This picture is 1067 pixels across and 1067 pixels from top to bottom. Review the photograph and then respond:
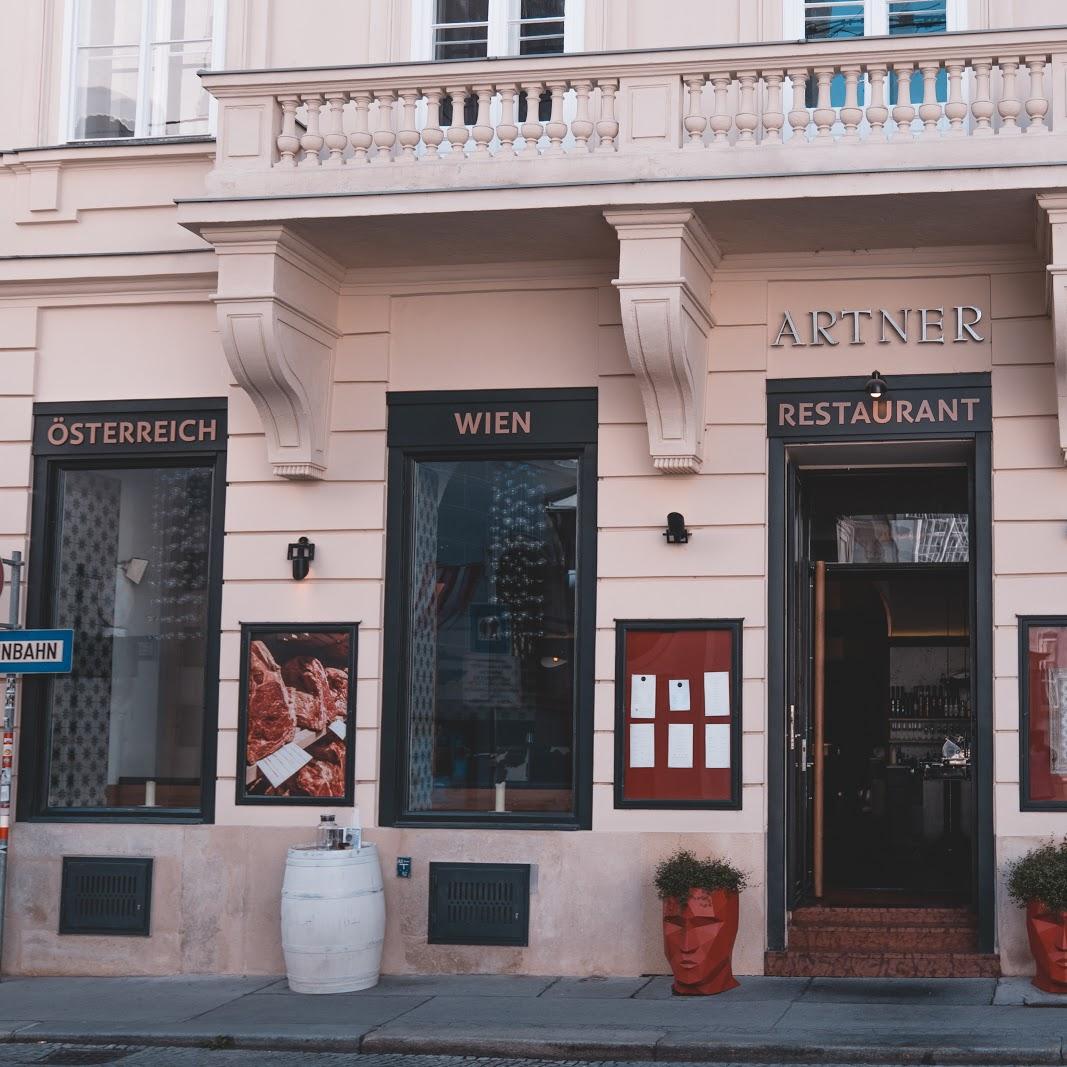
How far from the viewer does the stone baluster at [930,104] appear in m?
10.5

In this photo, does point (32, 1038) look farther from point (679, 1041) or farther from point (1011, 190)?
point (1011, 190)

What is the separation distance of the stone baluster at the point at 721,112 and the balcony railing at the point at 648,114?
0.04 ft

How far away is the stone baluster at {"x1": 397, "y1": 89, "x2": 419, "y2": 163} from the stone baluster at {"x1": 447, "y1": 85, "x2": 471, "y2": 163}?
0.25 meters

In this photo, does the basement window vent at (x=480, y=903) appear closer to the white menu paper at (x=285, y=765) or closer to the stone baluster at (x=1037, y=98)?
the white menu paper at (x=285, y=765)

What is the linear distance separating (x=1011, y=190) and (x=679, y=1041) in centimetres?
541

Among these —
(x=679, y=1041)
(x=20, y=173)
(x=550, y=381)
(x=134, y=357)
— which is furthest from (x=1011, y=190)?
(x=20, y=173)

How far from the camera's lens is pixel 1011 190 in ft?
33.6

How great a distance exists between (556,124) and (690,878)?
4.91 meters

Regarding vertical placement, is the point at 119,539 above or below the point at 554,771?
above

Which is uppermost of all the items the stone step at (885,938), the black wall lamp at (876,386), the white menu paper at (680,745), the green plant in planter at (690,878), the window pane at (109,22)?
the window pane at (109,22)

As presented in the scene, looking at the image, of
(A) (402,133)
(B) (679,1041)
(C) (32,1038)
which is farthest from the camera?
(A) (402,133)

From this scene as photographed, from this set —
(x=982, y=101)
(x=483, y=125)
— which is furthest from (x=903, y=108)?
(x=483, y=125)

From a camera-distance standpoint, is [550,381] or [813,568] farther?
[813,568]

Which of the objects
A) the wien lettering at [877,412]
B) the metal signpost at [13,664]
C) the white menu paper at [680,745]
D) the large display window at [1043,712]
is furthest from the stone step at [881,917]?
the metal signpost at [13,664]
